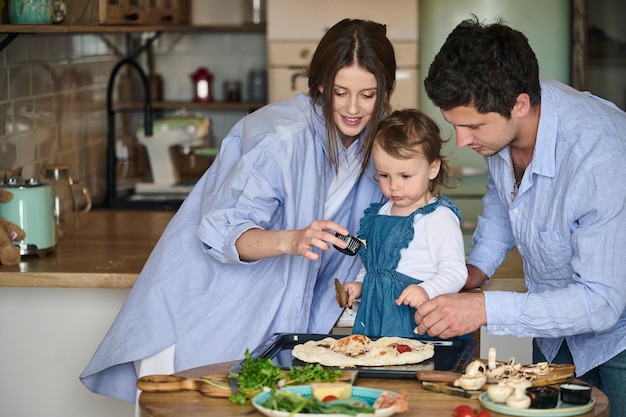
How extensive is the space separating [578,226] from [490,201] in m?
0.42


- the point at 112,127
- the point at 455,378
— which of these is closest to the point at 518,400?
the point at 455,378

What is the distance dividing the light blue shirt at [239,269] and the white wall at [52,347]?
0.46 m

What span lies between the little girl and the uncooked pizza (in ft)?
0.98

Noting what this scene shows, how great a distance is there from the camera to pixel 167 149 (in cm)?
447

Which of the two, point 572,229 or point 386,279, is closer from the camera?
point 572,229

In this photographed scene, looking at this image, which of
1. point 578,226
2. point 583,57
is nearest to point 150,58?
point 583,57

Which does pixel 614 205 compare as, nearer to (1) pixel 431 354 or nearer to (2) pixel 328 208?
(1) pixel 431 354

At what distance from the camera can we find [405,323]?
2.27 metres

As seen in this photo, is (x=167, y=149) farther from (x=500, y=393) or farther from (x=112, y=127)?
(x=500, y=393)

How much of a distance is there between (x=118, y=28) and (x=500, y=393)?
238 centimetres

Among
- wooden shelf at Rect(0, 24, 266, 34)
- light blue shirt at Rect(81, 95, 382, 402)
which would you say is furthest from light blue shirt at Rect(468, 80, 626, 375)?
wooden shelf at Rect(0, 24, 266, 34)

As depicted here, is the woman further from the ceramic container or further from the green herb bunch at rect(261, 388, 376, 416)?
the ceramic container

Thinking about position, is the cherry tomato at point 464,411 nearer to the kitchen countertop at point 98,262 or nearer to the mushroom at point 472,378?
the mushroom at point 472,378

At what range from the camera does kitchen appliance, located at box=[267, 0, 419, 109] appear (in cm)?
461
